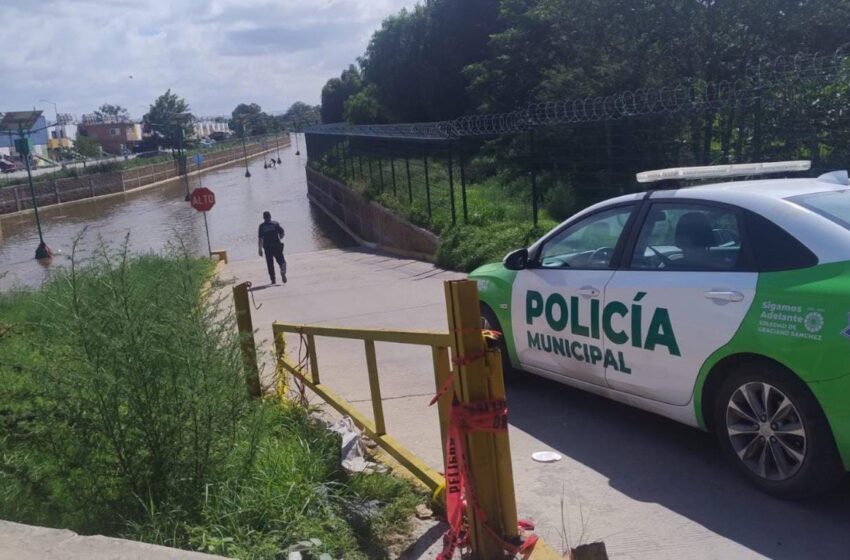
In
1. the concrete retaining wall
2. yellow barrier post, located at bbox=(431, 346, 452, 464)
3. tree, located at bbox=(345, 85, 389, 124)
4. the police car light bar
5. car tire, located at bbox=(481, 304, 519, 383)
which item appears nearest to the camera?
yellow barrier post, located at bbox=(431, 346, 452, 464)

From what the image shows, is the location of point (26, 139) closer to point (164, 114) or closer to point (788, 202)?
point (788, 202)

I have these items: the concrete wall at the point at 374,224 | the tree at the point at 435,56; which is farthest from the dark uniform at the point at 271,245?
the tree at the point at 435,56

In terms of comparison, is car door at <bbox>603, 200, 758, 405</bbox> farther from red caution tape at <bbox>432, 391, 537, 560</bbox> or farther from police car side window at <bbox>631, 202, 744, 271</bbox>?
red caution tape at <bbox>432, 391, 537, 560</bbox>

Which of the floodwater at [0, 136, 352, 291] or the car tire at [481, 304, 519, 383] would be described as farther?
the floodwater at [0, 136, 352, 291]

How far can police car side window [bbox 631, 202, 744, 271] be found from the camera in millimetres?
4691

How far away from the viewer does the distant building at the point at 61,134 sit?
416 ft

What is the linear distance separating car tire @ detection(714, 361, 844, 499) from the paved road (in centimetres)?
16

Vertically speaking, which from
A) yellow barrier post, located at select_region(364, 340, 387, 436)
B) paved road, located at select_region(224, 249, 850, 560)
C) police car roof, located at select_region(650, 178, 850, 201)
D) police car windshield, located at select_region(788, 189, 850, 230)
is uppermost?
police car roof, located at select_region(650, 178, 850, 201)

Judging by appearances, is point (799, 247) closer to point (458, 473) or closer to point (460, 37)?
point (458, 473)

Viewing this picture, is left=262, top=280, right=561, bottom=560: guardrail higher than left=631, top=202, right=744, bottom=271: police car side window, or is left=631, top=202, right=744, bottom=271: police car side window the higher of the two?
left=631, top=202, right=744, bottom=271: police car side window

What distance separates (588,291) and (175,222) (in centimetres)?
5597

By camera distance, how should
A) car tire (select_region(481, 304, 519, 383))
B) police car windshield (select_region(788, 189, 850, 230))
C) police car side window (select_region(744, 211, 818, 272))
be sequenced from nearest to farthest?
police car side window (select_region(744, 211, 818, 272))
police car windshield (select_region(788, 189, 850, 230))
car tire (select_region(481, 304, 519, 383))

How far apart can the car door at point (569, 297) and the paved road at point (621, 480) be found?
45 centimetres

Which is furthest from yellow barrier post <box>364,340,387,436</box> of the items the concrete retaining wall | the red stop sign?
the concrete retaining wall
